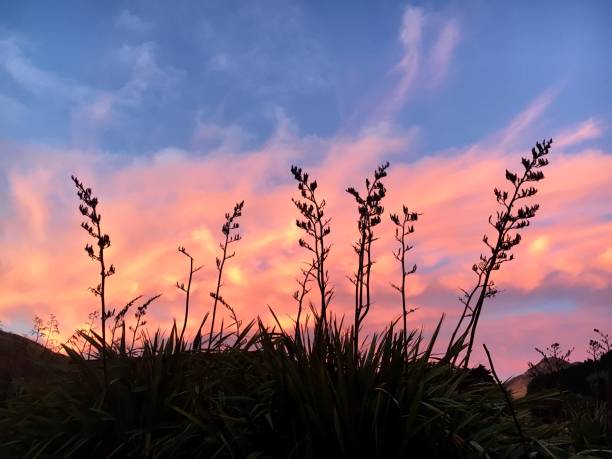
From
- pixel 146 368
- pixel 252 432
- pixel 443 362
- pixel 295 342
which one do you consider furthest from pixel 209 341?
pixel 443 362

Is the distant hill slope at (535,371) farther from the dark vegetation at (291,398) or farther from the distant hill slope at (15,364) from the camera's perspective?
the distant hill slope at (15,364)

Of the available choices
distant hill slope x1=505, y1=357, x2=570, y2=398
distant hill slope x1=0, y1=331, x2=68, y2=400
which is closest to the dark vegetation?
distant hill slope x1=505, y1=357, x2=570, y2=398

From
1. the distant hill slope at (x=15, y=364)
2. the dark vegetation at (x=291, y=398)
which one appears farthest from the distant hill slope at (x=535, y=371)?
the distant hill slope at (x=15, y=364)

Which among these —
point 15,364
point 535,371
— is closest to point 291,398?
point 15,364

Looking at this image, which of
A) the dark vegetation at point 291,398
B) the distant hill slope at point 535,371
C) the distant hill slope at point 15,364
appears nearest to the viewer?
the dark vegetation at point 291,398

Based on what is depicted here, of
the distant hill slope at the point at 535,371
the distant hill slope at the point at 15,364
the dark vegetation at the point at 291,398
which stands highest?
the distant hill slope at the point at 15,364

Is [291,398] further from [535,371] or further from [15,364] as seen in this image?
[535,371]

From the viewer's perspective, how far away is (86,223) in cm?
634

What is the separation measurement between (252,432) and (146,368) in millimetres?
1576

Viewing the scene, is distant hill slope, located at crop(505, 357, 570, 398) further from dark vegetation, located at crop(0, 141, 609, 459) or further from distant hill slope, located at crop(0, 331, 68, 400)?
distant hill slope, located at crop(0, 331, 68, 400)

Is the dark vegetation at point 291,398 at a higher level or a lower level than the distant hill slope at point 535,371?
lower

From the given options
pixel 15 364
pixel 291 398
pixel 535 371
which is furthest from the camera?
pixel 535 371

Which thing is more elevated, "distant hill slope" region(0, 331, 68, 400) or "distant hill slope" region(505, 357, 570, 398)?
"distant hill slope" region(0, 331, 68, 400)

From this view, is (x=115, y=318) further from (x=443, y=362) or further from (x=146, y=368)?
(x=443, y=362)
